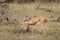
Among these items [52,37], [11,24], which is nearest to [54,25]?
[11,24]

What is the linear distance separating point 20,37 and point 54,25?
2139mm

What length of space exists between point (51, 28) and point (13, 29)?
45.5 inches

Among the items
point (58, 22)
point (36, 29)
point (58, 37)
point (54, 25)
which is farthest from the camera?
point (58, 22)

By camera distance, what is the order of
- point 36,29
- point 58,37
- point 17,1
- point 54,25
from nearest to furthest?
point 58,37
point 36,29
point 54,25
point 17,1

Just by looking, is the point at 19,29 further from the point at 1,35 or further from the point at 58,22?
the point at 58,22

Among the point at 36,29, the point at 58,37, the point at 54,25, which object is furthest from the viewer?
the point at 54,25

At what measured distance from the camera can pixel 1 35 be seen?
311 inches

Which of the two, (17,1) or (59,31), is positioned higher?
(59,31)

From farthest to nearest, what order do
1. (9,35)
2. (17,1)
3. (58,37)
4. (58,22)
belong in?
(17,1)
(58,22)
(9,35)
(58,37)

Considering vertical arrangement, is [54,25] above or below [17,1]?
above

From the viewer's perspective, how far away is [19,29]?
8.14 meters

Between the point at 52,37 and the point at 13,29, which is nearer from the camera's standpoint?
the point at 52,37

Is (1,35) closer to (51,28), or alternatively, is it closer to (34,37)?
(34,37)

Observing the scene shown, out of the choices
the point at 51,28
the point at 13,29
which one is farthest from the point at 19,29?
the point at 51,28
